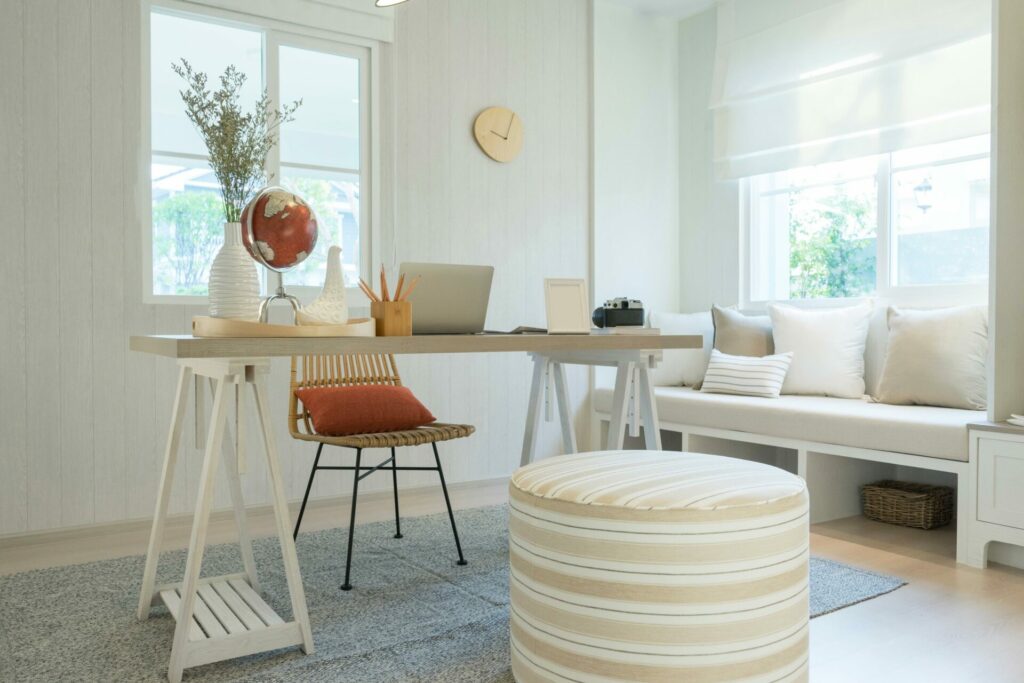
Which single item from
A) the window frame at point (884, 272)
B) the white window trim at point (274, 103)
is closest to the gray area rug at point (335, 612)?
the white window trim at point (274, 103)

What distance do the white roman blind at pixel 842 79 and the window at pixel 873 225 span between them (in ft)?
0.53

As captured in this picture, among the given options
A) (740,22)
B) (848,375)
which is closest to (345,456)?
(848,375)

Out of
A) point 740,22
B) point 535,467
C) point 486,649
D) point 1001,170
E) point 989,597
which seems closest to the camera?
point 535,467

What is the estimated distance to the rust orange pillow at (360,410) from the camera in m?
2.53

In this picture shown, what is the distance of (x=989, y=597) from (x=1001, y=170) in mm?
1407

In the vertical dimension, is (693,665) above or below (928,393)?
below

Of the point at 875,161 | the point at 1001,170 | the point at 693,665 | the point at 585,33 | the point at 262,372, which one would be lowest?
the point at 693,665

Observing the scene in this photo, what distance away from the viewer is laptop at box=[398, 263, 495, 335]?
7.01 feet

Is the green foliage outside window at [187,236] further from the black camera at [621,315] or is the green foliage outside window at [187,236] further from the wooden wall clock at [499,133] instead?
the black camera at [621,315]

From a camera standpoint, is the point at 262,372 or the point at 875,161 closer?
the point at 262,372

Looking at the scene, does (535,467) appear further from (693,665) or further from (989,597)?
(989,597)

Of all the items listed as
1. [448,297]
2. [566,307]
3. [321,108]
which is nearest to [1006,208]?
[566,307]

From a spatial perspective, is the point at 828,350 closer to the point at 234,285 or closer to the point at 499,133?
the point at 499,133

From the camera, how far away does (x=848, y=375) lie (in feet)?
12.2
